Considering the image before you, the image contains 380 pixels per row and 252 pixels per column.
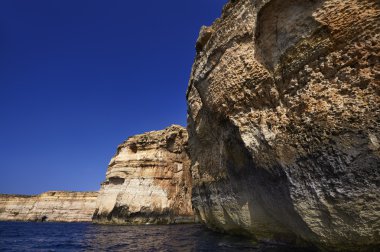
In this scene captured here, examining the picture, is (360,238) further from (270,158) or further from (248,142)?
(248,142)

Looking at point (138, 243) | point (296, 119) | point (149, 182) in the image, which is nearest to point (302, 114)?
point (296, 119)

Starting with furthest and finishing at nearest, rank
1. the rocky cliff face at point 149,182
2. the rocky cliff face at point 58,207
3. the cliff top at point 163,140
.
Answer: the rocky cliff face at point 58,207 < the cliff top at point 163,140 < the rocky cliff face at point 149,182

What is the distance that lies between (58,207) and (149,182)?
1497 inches

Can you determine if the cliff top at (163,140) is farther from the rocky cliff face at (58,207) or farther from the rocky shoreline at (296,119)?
the rocky cliff face at (58,207)

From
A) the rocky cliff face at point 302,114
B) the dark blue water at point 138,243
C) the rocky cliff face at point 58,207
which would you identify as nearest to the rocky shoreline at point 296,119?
the rocky cliff face at point 302,114

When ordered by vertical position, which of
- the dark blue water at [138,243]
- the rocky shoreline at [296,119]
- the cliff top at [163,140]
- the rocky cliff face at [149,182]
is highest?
the cliff top at [163,140]

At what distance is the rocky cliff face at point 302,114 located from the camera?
619 centimetres

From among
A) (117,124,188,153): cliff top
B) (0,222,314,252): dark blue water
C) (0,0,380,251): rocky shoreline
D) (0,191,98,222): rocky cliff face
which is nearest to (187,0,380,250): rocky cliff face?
(0,0,380,251): rocky shoreline

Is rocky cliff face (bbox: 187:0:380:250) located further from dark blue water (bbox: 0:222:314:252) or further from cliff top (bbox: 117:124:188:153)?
cliff top (bbox: 117:124:188:153)

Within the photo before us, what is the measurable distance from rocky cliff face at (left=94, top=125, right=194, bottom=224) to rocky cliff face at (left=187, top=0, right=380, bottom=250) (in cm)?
1909

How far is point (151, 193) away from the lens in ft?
99.9

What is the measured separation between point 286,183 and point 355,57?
134 inches

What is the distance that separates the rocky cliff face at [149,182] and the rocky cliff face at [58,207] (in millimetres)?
30425

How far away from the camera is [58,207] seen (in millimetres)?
60312
